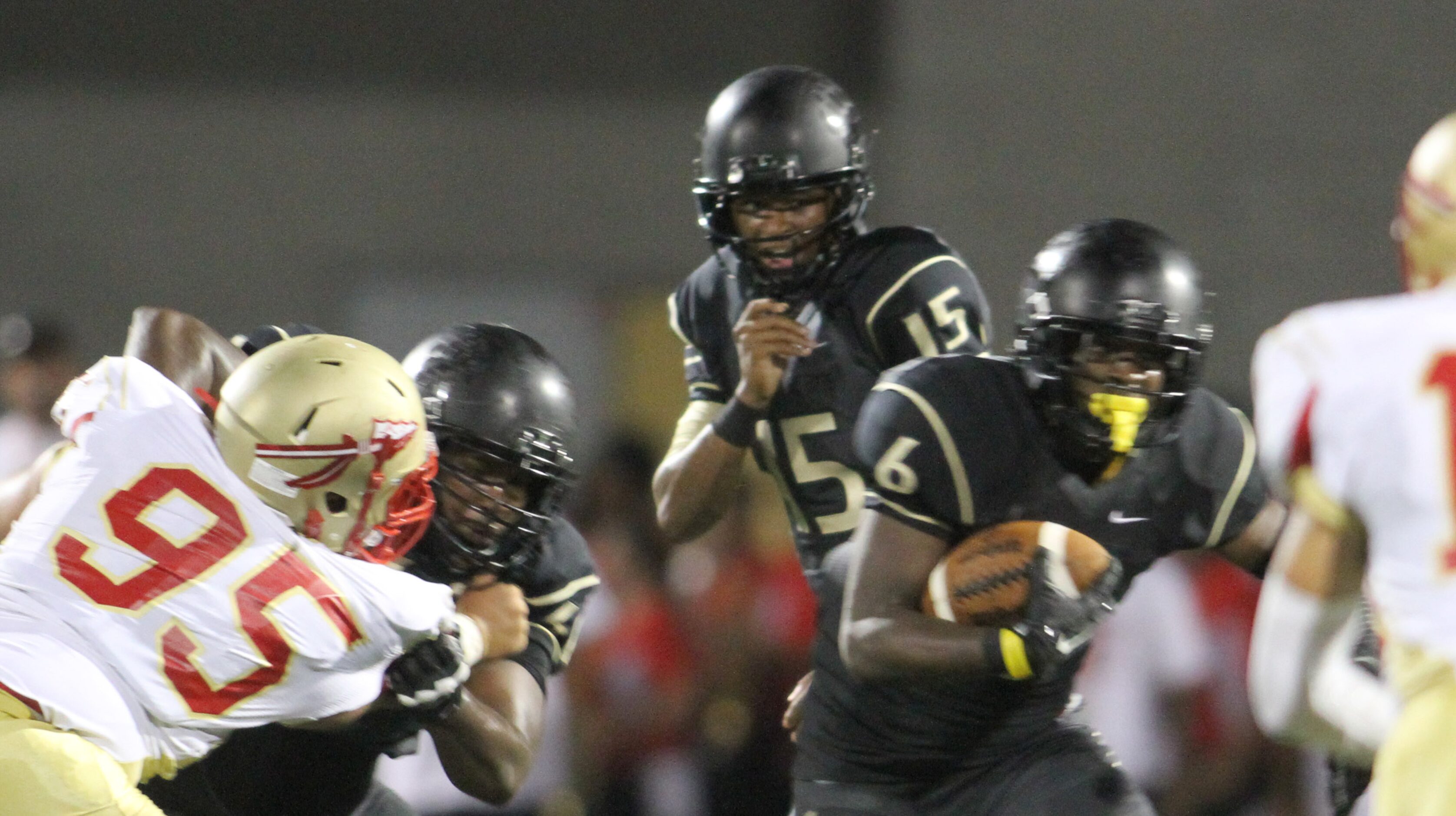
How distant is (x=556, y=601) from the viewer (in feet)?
11.0

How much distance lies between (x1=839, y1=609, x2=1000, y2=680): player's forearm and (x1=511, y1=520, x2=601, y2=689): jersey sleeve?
66 cm

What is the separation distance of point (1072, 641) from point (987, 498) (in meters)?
0.28

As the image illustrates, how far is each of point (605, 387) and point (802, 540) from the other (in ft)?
14.2

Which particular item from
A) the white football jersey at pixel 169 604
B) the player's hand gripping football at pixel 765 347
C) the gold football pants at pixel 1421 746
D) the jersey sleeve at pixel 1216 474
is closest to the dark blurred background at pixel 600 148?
the player's hand gripping football at pixel 765 347

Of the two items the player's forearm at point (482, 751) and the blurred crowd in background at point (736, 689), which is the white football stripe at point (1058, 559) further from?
the blurred crowd in background at point (736, 689)

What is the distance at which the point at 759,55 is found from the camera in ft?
26.7

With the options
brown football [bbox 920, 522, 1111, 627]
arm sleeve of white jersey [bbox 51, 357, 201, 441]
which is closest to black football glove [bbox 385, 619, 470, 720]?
arm sleeve of white jersey [bbox 51, 357, 201, 441]

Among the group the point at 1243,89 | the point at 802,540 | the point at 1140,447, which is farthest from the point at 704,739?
the point at 1243,89

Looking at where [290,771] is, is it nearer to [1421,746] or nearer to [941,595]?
[941,595]

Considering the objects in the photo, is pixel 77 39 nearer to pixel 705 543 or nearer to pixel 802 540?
pixel 705 543

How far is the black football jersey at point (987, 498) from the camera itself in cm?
292

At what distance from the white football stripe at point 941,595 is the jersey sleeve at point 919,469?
0.18 ft

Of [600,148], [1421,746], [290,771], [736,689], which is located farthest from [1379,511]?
[600,148]

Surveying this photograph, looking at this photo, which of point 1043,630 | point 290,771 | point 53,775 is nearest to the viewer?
point 53,775
